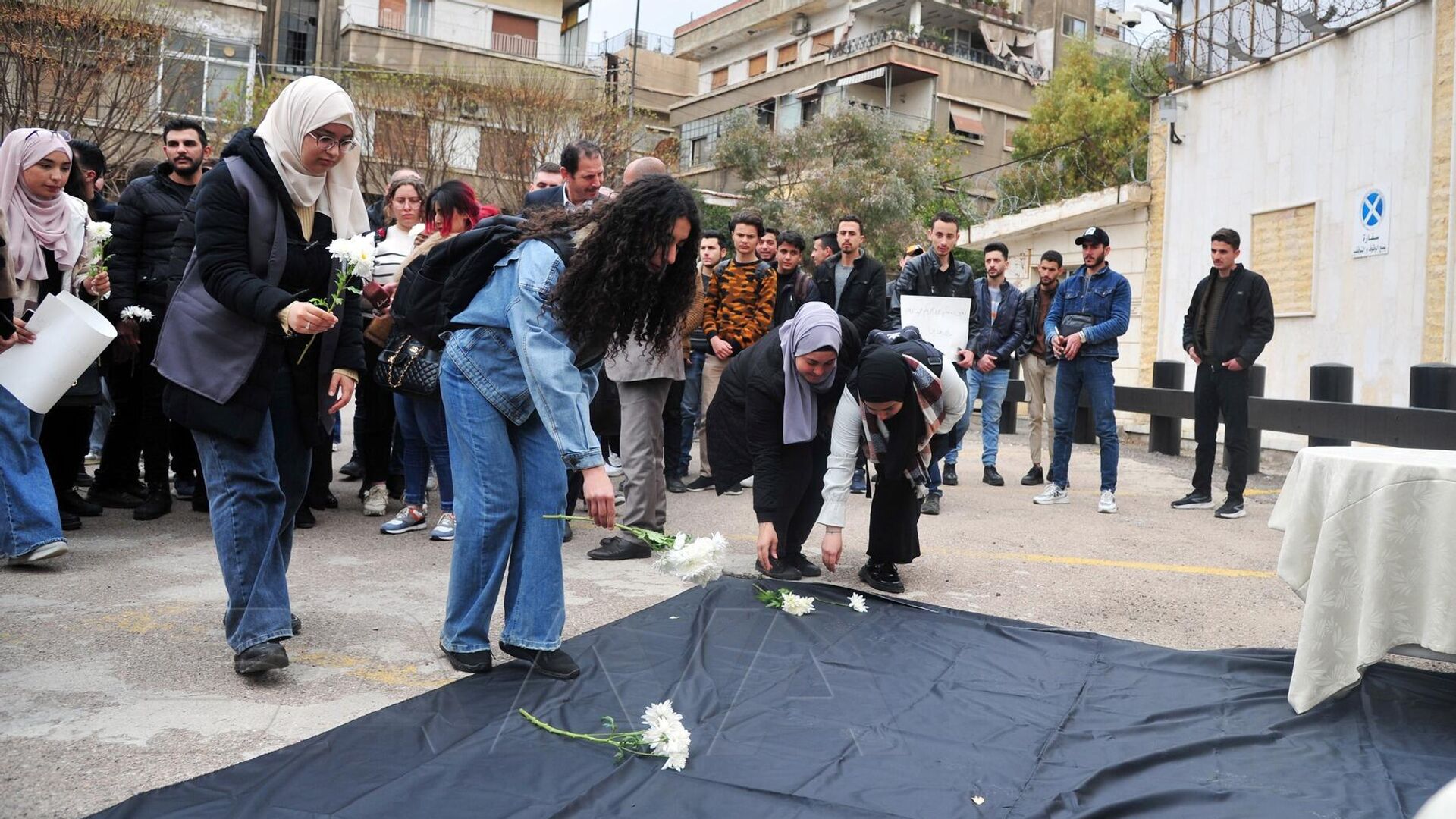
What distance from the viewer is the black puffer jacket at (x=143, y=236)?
630 cm

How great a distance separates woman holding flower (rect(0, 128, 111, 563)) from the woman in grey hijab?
3.04m

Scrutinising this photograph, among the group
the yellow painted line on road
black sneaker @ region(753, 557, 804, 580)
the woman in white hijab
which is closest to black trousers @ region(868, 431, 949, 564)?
black sneaker @ region(753, 557, 804, 580)

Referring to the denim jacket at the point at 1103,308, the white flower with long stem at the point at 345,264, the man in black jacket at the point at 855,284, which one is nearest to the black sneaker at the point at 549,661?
the white flower with long stem at the point at 345,264

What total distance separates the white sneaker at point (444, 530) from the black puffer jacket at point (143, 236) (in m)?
1.97

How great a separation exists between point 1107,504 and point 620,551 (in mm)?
3882

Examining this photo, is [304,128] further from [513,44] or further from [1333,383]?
[513,44]

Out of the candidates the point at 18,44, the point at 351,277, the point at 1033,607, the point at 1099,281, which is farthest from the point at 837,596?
the point at 18,44

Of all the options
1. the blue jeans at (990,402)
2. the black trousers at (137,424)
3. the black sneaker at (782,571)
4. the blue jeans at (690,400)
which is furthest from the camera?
the blue jeans at (990,402)

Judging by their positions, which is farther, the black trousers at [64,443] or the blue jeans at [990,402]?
the blue jeans at [990,402]

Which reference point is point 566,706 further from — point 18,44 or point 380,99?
point 380,99

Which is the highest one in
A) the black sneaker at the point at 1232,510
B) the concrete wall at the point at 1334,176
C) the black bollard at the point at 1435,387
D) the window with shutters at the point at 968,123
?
the window with shutters at the point at 968,123

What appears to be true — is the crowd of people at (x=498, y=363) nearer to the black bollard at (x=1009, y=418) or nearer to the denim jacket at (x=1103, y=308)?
the denim jacket at (x=1103, y=308)

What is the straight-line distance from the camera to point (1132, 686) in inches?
161

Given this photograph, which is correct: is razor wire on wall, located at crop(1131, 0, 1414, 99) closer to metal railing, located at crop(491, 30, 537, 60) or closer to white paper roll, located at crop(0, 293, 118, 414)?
white paper roll, located at crop(0, 293, 118, 414)
